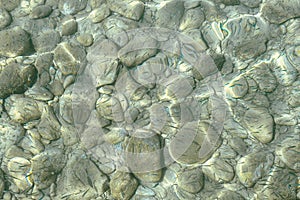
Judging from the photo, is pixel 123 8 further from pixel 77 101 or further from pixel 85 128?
pixel 85 128

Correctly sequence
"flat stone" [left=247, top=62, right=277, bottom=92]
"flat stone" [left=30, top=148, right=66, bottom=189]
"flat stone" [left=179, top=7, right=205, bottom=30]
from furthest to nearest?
"flat stone" [left=179, top=7, right=205, bottom=30], "flat stone" [left=247, top=62, right=277, bottom=92], "flat stone" [left=30, top=148, right=66, bottom=189]

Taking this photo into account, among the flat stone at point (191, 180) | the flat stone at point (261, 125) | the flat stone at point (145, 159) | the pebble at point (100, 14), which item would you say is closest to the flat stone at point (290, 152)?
the flat stone at point (261, 125)

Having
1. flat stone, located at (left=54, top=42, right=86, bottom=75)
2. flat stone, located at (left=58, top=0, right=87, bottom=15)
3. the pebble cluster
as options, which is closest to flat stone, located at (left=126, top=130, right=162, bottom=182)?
the pebble cluster

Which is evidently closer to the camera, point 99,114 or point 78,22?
point 99,114

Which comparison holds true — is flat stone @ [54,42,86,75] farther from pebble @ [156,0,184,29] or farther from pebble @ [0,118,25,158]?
pebble @ [156,0,184,29]

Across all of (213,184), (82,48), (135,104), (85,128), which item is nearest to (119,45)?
(82,48)

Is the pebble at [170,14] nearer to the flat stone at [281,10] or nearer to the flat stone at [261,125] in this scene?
the flat stone at [281,10]

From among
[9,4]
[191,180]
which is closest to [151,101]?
[191,180]
